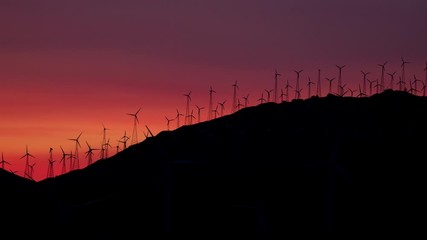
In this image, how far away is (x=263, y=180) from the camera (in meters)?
102

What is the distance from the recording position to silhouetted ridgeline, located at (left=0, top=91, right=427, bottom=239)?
85.2m

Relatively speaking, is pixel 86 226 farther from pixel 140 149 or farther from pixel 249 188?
pixel 140 149

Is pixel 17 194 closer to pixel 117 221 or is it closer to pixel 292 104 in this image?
pixel 117 221

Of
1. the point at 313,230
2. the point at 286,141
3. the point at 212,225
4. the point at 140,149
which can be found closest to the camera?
the point at 313,230

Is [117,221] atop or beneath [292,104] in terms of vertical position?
beneath

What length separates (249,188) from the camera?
10088 centimetres

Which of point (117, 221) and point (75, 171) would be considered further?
point (75, 171)

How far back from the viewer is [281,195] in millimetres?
96812

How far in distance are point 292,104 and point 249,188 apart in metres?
31.0

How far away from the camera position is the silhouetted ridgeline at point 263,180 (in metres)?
85.2

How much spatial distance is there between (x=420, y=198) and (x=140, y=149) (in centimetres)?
5380

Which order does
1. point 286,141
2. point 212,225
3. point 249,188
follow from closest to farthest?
1. point 212,225
2. point 249,188
3. point 286,141

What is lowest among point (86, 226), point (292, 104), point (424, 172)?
point (86, 226)

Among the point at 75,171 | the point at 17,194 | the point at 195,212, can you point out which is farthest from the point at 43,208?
the point at 75,171
